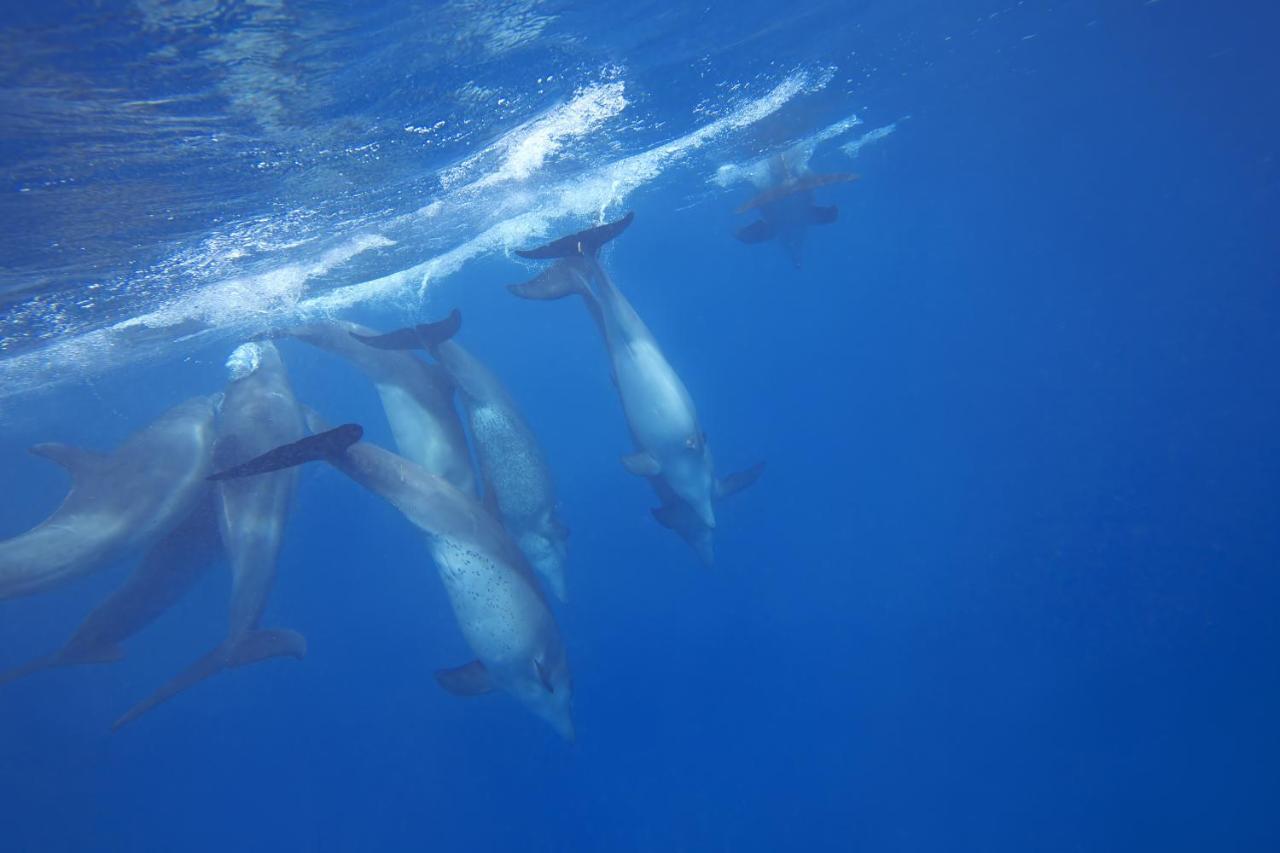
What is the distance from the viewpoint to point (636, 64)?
1264 centimetres

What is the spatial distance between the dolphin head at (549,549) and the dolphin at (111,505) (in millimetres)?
5248

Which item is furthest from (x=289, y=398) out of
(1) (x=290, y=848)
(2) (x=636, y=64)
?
(1) (x=290, y=848)

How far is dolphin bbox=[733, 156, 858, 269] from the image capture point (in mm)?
15836

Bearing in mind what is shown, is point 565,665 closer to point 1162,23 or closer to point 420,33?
point 420,33

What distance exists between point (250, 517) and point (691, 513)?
6.74m

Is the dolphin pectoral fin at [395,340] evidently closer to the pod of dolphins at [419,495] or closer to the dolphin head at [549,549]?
the pod of dolphins at [419,495]

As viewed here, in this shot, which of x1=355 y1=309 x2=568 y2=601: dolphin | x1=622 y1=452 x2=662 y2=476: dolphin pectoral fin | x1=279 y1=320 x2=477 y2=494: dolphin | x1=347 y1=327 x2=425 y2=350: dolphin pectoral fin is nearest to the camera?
x1=347 y1=327 x2=425 y2=350: dolphin pectoral fin

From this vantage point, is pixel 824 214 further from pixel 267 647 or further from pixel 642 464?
pixel 267 647

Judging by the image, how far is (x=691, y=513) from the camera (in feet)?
37.4

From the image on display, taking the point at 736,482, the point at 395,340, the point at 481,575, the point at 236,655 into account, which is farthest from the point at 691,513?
the point at 236,655

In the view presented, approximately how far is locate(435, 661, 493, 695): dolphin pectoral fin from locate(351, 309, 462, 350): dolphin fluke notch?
4.60 meters

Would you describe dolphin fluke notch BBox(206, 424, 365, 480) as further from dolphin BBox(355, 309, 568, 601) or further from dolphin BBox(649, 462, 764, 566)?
dolphin BBox(649, 462, 764, 566)

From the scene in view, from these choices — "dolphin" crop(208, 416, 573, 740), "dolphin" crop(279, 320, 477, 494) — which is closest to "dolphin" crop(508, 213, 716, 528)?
"dolphin" crop(279, 320, 477, 494)

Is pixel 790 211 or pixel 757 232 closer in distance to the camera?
pixel 757 232
